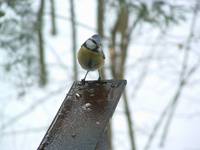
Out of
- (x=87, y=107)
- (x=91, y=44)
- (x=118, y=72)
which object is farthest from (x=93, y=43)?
(x=118, y=72)

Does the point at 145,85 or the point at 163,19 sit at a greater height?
the point at 163,19

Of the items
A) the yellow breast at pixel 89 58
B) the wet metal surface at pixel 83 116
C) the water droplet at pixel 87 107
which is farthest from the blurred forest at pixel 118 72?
the water droplet at pixel 87 107

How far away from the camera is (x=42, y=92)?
8414 millimetres

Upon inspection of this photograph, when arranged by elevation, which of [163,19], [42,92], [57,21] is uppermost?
[163,19]

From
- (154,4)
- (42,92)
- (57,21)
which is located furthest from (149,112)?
(154,4)

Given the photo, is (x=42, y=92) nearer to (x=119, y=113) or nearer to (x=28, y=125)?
(x=28, y=125)

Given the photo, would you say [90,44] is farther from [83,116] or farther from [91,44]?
[83,116]

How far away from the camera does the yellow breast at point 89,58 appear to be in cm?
226

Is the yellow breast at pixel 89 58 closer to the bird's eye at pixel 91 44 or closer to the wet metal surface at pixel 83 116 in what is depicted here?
the bird's eye at pixel 91 44

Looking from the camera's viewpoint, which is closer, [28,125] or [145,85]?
[28,125]

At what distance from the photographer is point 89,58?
7.47 feet

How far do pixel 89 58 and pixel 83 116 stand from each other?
20.1 inches

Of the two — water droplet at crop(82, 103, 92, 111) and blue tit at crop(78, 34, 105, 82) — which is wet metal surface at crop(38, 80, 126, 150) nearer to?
water droplet at crop(82, 103, 92, 111)

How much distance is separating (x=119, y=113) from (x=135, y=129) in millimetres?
448
